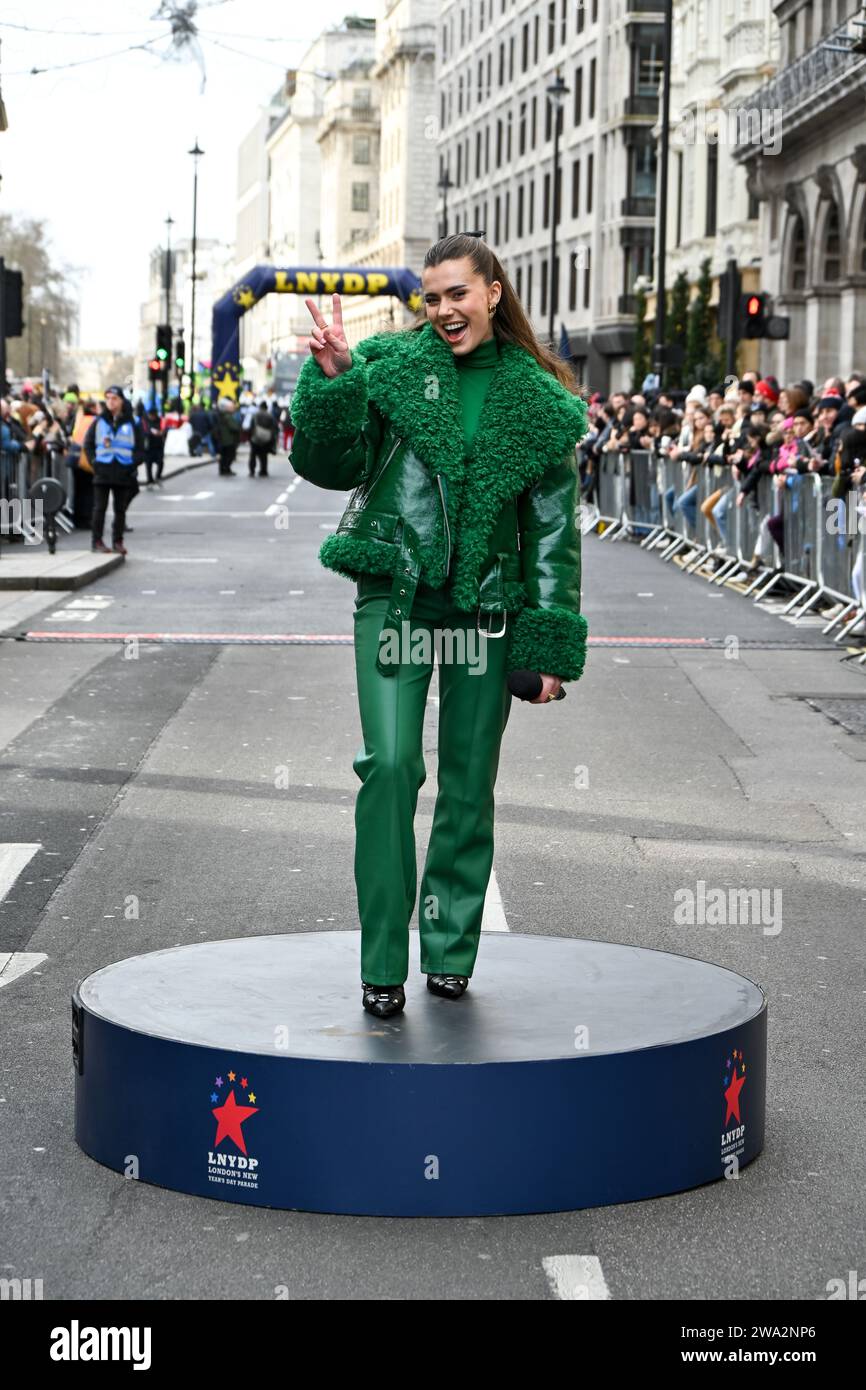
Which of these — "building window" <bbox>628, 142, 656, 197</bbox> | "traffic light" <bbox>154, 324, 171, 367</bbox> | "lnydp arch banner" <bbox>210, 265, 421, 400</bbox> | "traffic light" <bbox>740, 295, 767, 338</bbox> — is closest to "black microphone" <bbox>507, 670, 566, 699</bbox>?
"traffic light" <bbox>740, 295, 767, 338</bbox>

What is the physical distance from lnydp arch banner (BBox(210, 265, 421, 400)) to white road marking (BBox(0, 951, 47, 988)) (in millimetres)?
55569

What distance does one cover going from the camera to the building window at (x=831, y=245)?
41.3 m

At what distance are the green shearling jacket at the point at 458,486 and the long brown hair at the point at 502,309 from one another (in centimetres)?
5

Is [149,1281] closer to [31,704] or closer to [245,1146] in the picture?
[245,1146]

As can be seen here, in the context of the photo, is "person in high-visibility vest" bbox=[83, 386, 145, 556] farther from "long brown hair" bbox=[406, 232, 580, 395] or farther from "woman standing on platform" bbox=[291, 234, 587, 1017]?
"woman standing on platform" bbox=[291, 234, 587, 1017]

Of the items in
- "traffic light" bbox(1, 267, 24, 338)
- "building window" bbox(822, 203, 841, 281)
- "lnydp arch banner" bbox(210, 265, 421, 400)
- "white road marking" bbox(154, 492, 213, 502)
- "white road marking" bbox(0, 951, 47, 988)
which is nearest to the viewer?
"white road marking" bbox(0, 951, 47, 988)

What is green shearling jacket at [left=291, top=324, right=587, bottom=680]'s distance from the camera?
15.8 ft

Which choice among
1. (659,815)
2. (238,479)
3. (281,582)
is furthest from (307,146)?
(659,815)

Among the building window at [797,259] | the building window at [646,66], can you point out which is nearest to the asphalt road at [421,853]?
the building window at [797,259]

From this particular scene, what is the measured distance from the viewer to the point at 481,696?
4930 mm

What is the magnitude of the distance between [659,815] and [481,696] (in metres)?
4.54

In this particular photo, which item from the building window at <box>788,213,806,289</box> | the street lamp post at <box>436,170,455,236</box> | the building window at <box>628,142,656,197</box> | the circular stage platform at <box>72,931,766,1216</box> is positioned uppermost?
the street lamp post at <box>436,170,455,236</box>

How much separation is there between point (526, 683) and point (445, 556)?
1.13 feet

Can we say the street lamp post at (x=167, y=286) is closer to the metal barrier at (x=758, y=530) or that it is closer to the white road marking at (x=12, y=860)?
the metal barrier at (x=758, y=530)
